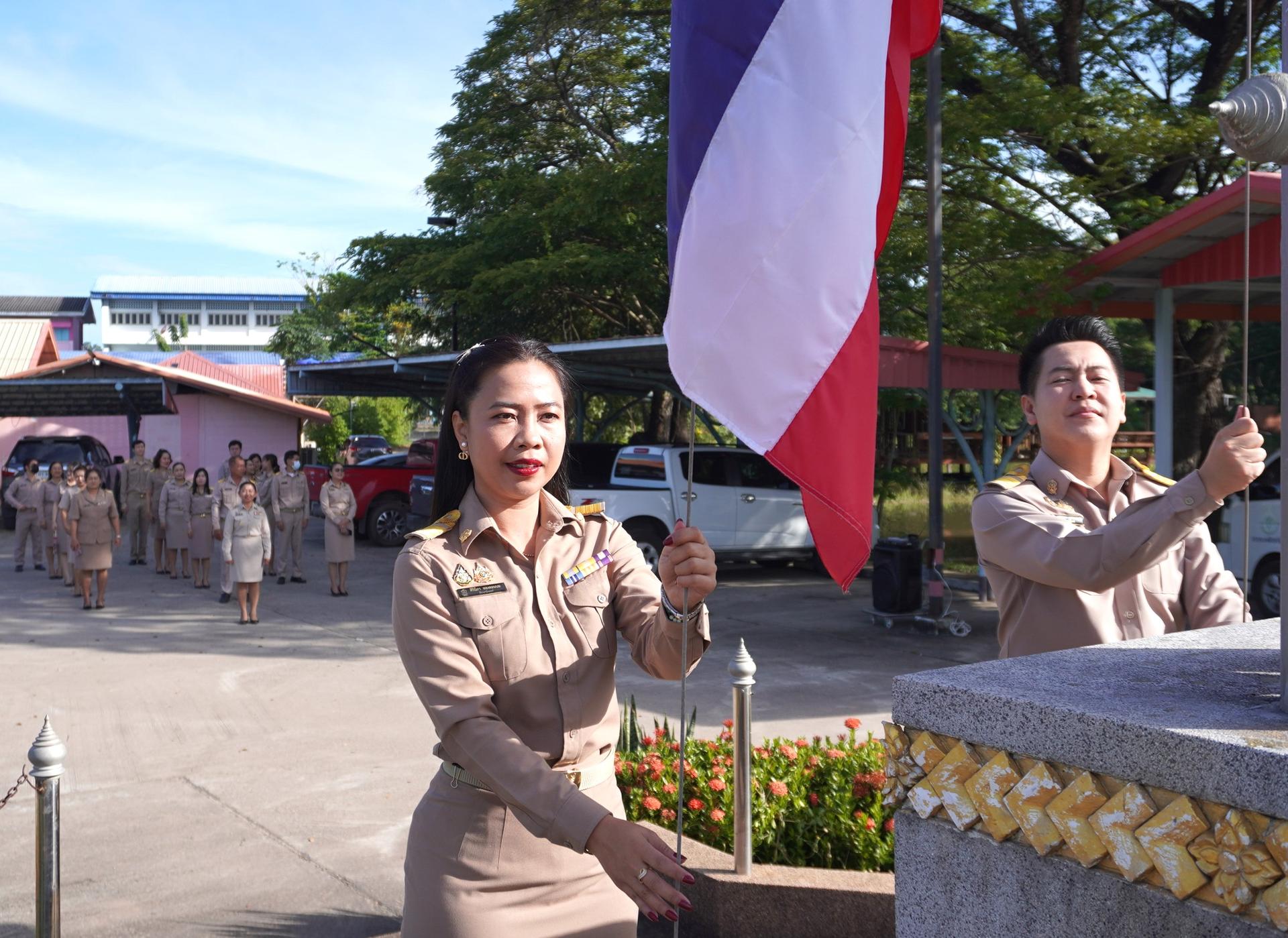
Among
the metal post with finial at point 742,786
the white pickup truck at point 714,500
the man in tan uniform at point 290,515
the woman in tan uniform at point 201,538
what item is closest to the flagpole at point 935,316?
the white pickup truck at point 714,500

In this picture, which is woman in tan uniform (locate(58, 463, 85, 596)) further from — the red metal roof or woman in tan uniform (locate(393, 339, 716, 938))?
woman in tan uniform (locate(393, 339, 716, 938))

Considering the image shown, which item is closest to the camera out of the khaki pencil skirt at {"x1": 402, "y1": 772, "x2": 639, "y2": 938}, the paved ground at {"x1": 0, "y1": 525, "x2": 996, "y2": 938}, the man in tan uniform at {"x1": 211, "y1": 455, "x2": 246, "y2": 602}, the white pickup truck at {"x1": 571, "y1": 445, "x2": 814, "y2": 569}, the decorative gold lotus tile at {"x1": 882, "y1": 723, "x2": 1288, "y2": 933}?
the decorative gold lotus tile at {"x1": 882, "y1": 723, "x2": 1288, "y2": 933}

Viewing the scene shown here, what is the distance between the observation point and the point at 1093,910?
1.75 meters

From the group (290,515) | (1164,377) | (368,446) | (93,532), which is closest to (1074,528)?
(1164,377)

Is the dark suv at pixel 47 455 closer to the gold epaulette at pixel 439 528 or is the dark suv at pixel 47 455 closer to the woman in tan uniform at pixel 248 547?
the woman in tan uniform at pixel 248 547

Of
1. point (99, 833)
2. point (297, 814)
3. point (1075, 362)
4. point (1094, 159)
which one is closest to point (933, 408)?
point (1094, 159)

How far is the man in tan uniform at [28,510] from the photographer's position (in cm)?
1841

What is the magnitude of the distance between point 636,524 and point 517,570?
13971 mm

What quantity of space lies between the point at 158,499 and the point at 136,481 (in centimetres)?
148

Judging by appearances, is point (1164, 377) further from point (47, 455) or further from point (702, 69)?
point (47, 455)

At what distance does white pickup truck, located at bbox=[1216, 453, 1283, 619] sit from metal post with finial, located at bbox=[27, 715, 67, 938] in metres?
10.6

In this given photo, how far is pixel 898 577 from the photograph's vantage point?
12.8m

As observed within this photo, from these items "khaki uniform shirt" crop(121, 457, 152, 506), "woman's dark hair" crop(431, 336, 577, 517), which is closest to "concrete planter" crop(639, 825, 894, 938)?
"woman's dark hair" crop(431, 336, 577, 517)

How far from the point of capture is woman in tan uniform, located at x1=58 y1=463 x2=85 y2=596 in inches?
589
